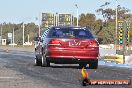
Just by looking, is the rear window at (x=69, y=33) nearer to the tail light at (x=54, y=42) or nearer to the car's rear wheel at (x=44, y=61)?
the tail light at (x=54, y=42)

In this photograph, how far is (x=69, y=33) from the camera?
20562 mm

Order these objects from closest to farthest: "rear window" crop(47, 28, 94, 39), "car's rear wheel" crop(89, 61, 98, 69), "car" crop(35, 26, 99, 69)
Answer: "car" crop(35, 26, 99, 69) < "rear window" crop(47, 28, 94, 39) < "car's rear wheel" crop(89, 61, 98, 69)

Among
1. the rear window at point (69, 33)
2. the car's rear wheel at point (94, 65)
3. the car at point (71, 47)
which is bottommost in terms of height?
the car's rear wheel at point (94, 65)

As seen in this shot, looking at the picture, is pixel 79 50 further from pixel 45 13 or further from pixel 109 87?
pixel 45 13

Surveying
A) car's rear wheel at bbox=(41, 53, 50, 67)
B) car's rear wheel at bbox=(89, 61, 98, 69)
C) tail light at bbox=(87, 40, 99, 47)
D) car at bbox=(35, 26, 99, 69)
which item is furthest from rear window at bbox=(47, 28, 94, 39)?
car's rear wheel at bbox=(89, 61, 98, 69)

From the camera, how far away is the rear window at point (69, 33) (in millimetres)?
20391

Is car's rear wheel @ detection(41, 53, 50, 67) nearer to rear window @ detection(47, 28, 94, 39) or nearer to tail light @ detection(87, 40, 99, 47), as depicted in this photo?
rear window @ detection(47, 28, 94, 39)

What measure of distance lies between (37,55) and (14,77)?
791 cm

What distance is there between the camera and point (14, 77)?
49.1 feet

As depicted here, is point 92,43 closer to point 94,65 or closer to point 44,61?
point 94,65

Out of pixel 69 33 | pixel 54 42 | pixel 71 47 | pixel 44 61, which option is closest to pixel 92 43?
pixel 71 47

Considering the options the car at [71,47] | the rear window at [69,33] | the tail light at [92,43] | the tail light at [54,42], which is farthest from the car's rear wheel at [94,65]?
the tail light at [54,42]

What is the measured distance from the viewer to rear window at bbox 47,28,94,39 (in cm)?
2039

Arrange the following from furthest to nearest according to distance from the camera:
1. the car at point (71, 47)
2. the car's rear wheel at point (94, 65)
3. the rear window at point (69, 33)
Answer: the car's rear wheel at point (94, 65), the rear window at point (69, 33), the car at point (71, 47)
